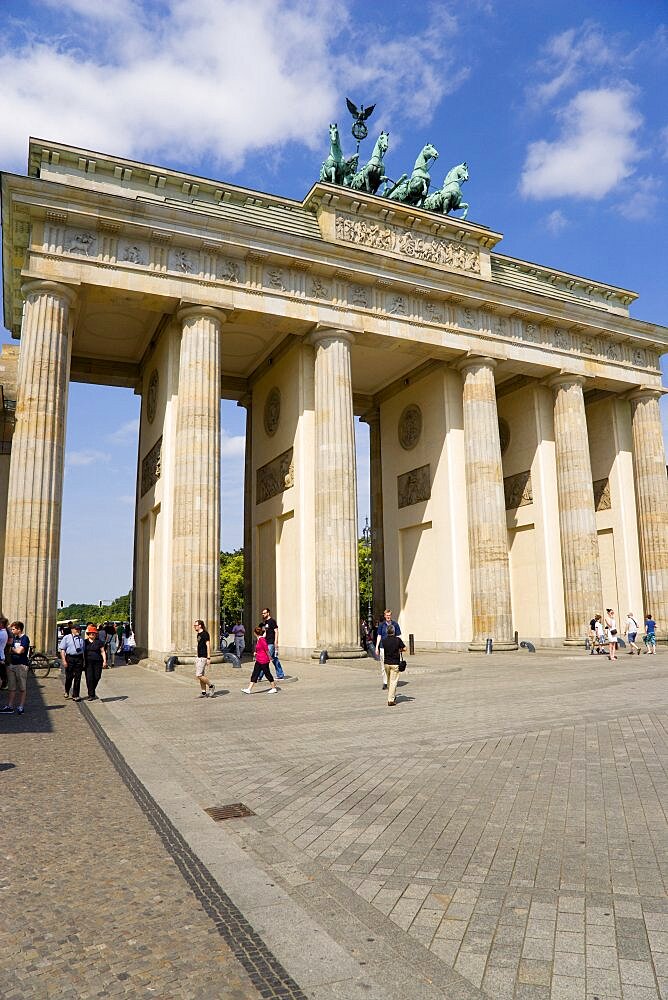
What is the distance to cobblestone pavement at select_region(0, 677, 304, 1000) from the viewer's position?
9.95ft

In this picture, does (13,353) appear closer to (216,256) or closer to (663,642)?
(216,256)

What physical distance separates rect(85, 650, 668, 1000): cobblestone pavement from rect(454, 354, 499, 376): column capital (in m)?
17.8

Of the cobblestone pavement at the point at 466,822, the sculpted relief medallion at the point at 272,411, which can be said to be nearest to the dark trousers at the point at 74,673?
the cobblestone pavement at the point at 466,822

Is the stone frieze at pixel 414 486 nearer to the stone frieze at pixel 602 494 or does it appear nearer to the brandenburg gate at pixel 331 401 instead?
the brandenburg gate at pixel 331 401

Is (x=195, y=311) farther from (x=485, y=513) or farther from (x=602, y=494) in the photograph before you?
(x=602, y=494)

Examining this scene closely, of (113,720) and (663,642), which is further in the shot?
(663,642)

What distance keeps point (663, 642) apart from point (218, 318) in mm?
22566

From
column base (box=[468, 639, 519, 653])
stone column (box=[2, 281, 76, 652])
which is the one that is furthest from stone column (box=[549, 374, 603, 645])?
stone column (box=[2, 281, 76, 652])

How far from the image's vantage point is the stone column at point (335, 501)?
2239 cm

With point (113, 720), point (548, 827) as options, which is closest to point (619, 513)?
point (113, 720)

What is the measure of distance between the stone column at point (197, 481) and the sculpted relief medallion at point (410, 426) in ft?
35.3

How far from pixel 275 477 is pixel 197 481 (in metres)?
6.16

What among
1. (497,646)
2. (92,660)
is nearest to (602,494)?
(497,646)

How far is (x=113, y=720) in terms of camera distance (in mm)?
10414
